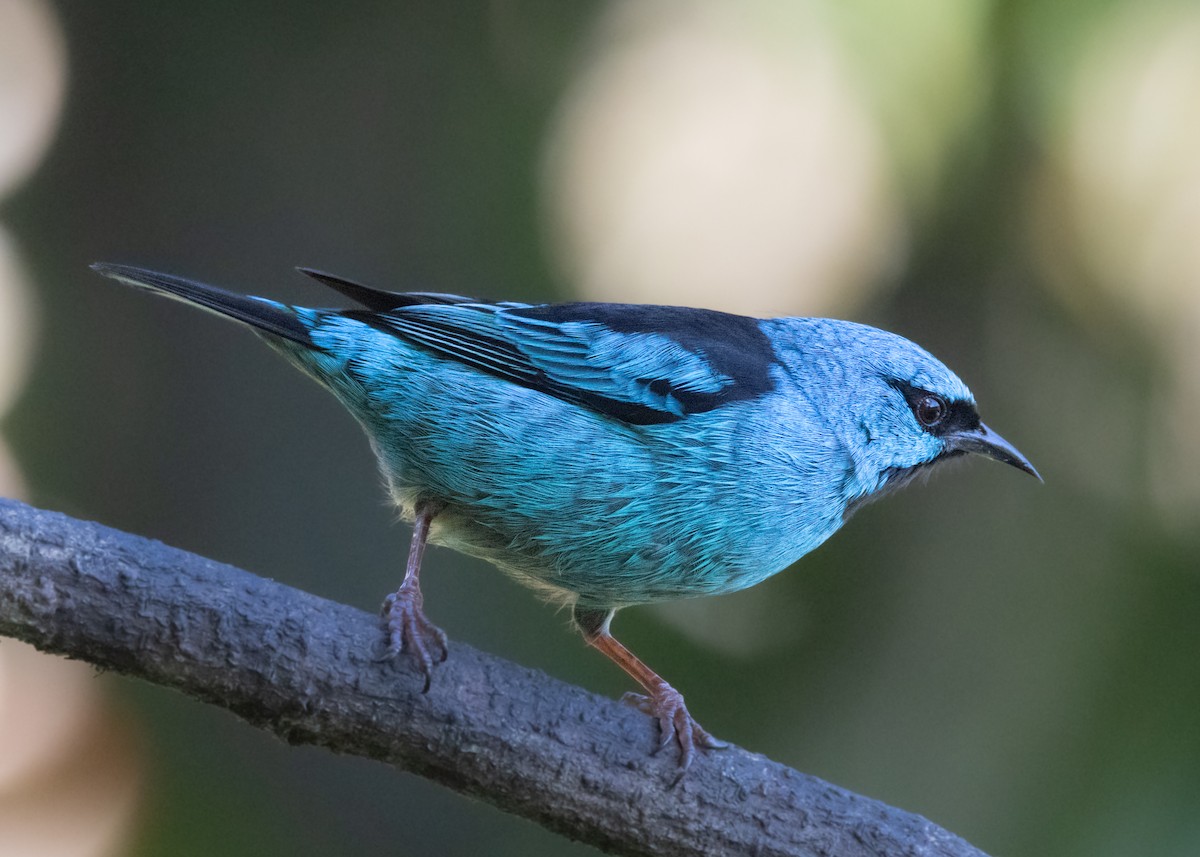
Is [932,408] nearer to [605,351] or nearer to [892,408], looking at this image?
[892,408]

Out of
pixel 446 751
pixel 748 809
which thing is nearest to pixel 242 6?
pixel 446 751

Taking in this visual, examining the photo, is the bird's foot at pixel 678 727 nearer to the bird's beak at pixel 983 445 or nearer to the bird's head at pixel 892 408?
the bird's head at pixel 892 408

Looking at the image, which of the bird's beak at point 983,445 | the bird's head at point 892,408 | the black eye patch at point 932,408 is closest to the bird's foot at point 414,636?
the bird's head at point 892,408

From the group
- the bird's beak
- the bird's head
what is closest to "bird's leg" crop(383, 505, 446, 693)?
the bird's head

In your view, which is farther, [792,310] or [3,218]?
[792,310]

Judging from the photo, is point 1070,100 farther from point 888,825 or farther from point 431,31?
point 888,825

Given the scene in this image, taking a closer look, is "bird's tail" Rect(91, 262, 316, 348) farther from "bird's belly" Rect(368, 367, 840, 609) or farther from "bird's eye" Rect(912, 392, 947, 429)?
"bird's eye" Rect(912, 392, 947, 429)

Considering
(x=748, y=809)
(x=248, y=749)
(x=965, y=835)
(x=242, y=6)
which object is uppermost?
(x=242, y=6)
